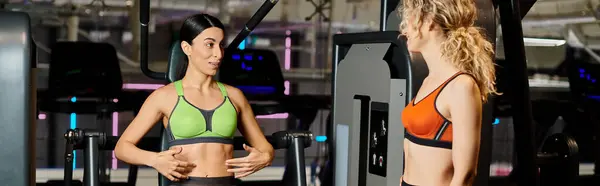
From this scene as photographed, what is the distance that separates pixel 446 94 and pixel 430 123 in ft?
0.28

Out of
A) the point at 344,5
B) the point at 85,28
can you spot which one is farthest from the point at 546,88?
the point at 85,28

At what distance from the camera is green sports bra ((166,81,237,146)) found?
9.20ft

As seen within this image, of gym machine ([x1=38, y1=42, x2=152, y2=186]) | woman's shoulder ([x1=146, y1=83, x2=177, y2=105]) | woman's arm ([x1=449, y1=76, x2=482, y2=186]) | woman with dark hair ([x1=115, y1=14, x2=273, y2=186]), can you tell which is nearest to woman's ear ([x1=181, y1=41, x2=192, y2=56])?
woman with dark hair ([x1=115, y1=14, x2=273, y2=186])

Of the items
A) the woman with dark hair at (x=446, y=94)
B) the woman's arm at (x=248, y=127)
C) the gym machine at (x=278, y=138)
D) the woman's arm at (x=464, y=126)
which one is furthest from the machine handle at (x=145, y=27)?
the woman's arm at (x=464, y=126)

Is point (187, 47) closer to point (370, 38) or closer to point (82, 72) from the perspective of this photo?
point (370, 38)

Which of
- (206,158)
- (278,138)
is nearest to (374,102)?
(278,138)

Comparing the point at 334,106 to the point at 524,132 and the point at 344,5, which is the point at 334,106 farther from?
the point at 344,5

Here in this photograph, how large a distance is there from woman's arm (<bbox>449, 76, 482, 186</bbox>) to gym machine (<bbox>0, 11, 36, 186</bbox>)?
4.32 feet

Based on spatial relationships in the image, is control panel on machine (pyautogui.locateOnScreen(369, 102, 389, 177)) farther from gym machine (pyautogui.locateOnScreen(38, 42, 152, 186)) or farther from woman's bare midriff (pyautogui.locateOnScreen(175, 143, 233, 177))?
gym machine (pyautogui.locateOnScreen(38, 42, 152, 186))

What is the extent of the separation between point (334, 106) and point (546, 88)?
408cm

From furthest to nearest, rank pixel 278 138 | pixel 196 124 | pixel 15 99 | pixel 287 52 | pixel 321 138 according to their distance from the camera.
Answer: pixel 287 52 < pixel 321 138 < pixel 278 138 < pixel 196 124 < pixel 15 99

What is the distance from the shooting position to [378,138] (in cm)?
346

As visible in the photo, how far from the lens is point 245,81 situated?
6.05 metres

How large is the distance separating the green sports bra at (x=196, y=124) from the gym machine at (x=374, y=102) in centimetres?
73
